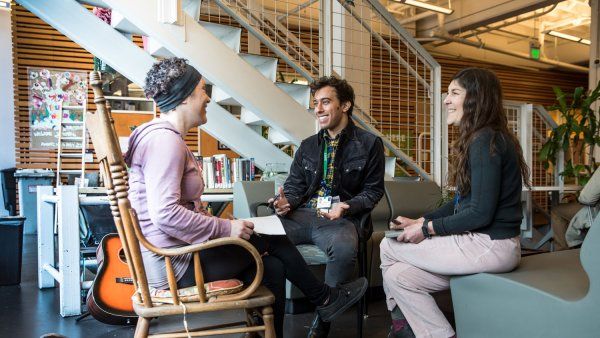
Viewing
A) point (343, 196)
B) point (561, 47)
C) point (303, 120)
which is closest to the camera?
point (343, 196)

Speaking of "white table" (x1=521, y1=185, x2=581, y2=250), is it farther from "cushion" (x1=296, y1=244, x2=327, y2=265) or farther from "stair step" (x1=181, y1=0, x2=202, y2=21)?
"stair step" (x1=181, y1=0, x2=202, y2=21)

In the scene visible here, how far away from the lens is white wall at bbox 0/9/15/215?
8.66m

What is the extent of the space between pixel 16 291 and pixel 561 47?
14142 mm

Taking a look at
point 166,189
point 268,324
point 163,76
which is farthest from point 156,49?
point 268,324

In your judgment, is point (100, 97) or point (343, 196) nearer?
point (100, 97)

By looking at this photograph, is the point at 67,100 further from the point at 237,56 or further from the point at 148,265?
the point at 148,265

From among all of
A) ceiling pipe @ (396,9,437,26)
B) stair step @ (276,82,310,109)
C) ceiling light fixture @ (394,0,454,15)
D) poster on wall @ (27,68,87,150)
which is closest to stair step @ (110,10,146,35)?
stair step @ (276,82,310,109)

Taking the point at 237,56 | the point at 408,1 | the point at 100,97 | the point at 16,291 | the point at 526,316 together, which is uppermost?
the point at 408,1

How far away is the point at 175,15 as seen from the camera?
4199 mm

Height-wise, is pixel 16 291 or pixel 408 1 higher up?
pixel 408 1

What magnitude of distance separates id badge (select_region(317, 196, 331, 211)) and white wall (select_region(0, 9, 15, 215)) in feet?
24.2

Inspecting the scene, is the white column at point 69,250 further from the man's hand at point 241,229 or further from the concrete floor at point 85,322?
the man's hand at point 241,229

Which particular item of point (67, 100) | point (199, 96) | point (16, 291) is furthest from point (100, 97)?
point (67, 100)

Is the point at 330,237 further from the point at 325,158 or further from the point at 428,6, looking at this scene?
the point at 428,6
